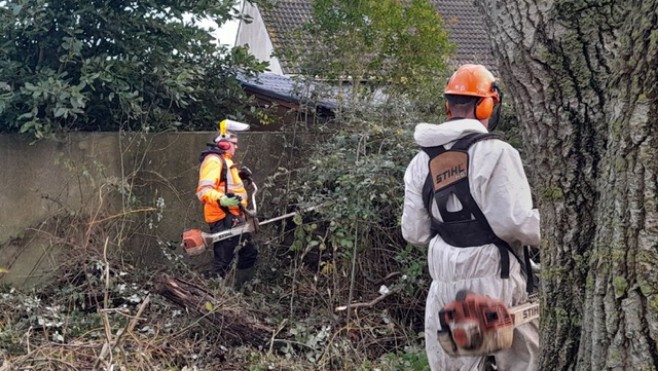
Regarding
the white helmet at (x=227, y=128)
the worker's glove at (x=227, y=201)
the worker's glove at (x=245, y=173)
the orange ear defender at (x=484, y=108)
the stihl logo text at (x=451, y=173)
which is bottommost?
the worker's glove at (x=227, y=201)

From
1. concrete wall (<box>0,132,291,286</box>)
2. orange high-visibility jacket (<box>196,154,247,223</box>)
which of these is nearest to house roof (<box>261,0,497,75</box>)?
concrete wall (<box>0,132,291,286</box>)

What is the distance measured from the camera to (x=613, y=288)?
219cm

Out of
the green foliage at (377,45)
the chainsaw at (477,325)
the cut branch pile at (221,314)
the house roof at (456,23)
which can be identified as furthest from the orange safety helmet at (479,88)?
the house roof at (456,23)

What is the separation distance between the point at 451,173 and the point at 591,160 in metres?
1.50

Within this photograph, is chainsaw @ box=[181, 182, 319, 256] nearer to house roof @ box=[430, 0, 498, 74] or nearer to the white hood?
the white hood

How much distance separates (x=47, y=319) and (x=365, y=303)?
7.82 feet

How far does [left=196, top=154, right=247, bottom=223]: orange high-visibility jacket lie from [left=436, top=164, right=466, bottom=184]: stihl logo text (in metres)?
3.42

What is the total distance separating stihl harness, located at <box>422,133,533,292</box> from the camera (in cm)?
395

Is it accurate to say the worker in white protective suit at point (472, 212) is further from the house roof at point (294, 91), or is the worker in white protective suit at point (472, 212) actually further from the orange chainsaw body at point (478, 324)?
the house roof at point (294, 91)

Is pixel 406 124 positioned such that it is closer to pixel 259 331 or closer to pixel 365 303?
pixel 365 303

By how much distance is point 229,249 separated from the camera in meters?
7.45

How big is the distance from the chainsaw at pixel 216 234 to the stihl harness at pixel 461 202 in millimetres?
3120

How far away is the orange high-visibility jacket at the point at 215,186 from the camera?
7.20 metres

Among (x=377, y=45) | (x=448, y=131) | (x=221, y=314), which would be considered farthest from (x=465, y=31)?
(x=448, y=131)
